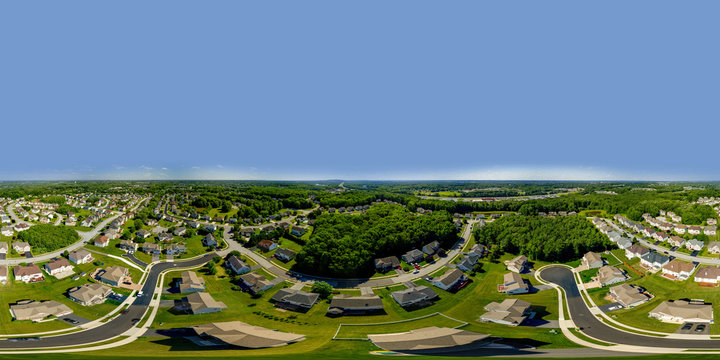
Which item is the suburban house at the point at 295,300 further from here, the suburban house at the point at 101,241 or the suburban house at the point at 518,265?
the suburban house at the point at 101,241

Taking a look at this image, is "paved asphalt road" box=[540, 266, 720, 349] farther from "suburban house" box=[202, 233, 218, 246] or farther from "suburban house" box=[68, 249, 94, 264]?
"suburban house" box=[68, 249, 94, 264]

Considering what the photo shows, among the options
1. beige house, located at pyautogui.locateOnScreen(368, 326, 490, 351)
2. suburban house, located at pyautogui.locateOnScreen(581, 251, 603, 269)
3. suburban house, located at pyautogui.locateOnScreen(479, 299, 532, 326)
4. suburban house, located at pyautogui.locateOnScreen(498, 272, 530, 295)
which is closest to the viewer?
beige house, located at pyautogui.locateOnScreen(368, 326, 490, 351)

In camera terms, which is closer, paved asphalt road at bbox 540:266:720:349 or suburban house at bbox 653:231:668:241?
paved asphalt road at bbox 540:266:720:349

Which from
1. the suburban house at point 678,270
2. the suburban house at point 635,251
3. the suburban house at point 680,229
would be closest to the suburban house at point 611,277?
the suburban house at point 678,270

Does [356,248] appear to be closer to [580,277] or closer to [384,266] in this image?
[384,266]

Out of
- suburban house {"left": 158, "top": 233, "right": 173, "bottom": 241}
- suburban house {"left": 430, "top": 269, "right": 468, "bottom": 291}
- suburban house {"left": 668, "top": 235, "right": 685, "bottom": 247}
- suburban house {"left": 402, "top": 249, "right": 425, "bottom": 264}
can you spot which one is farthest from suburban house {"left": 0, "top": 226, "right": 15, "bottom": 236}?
suburban house {"left": 668, "top": 235, "right": 685, "bottom": 247}

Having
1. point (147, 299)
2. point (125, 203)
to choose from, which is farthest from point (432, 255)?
point (125, 203)
